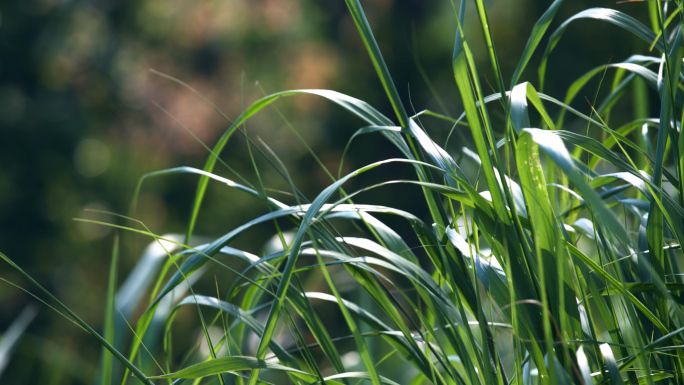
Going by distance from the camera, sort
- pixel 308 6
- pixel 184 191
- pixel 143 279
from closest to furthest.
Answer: pixel 143 279 → pixel 184 191 → pixel 308 6

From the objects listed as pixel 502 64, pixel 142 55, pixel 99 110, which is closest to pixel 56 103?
pixel 99 110

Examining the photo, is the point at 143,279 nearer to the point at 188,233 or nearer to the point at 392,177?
the point at 188,233

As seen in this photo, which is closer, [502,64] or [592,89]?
[592,89]

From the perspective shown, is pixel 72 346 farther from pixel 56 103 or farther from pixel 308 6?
pixel 308 6

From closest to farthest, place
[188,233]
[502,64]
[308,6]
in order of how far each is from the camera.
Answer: [188,233], [502,64], [308,6]

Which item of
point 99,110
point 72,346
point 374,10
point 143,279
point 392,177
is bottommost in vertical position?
point 72,346

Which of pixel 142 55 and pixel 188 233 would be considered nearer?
pixel 188 233

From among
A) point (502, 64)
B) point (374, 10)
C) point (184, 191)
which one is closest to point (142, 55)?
point (184, 191)

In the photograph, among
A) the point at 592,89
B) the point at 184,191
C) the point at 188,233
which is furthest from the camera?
the point at 184,191

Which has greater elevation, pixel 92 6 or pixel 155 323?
pixel 92 6
